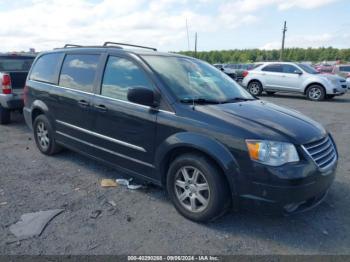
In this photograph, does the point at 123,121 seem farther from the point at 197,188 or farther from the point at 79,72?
the point at 79,72

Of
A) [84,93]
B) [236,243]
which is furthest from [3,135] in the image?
[236,243]

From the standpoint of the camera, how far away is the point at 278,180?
305 centimetres

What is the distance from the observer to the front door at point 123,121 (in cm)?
387

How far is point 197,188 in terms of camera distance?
351cm

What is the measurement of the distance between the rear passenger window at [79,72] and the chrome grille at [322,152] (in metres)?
2.88

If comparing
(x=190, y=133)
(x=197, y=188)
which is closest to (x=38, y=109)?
(x=190, y=133)

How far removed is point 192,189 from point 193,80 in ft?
4.54

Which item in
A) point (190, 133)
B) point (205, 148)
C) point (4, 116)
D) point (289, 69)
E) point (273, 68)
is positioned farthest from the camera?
point (273, 68)

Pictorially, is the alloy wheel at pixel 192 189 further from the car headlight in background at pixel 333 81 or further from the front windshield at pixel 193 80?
the car headlight in background at pixel 333 81

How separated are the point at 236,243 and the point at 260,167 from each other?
783mm

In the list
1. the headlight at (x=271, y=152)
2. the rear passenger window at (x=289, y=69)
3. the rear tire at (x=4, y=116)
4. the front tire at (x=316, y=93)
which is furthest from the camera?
the rear passenger window at (x=289, y=69)

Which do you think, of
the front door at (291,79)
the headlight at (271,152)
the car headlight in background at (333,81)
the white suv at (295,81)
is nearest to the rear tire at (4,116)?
the headlight at (271,152)

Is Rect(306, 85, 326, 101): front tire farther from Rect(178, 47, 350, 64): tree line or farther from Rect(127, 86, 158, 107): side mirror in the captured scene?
Rect(178, 47, 350, 64): tree line

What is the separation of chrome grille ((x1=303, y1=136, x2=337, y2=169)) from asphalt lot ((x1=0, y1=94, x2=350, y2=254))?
2.25ft
